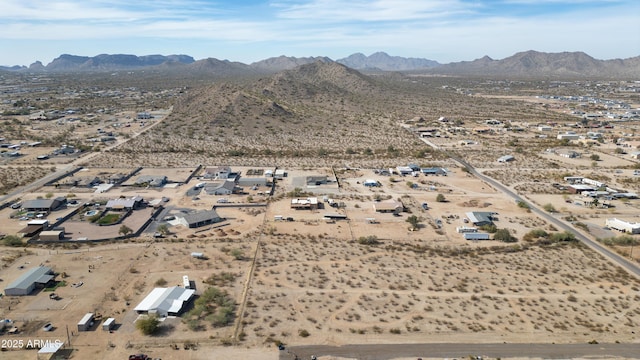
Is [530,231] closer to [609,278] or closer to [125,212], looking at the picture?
[609,278]

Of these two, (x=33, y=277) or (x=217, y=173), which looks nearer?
(x=33, y=277)

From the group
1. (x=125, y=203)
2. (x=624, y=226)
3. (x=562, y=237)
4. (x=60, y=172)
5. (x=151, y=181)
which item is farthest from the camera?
(x=60, y=172)

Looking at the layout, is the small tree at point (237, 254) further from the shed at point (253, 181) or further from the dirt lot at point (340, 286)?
the shed at point (253, 181)

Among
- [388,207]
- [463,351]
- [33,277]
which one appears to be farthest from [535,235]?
[33,277]

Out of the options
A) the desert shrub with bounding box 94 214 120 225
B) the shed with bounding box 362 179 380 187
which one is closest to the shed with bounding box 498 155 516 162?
the shed with bounding box 362 179 380 187

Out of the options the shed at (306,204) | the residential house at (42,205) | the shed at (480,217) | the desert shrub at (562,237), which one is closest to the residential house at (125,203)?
the residential house at (42,205)

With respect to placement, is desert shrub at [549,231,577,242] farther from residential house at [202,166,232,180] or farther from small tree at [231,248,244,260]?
residential house at [202,166,232,180]

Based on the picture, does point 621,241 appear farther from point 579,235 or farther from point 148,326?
point 148,326
